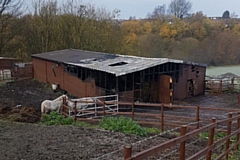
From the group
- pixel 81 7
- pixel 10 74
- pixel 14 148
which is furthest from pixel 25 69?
pixel 14 148

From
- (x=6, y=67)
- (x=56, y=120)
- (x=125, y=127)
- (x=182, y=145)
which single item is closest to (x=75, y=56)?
(x=6, y=67)

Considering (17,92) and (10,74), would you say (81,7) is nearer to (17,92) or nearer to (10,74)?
(10,74)

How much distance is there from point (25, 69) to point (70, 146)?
64.2ft

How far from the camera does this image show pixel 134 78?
15547 millimetres

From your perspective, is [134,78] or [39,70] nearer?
[134,78]

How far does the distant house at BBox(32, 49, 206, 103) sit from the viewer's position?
1522cm

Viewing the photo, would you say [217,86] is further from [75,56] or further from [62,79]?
[62,79]

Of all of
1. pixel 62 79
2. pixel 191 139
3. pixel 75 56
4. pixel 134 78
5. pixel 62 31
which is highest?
pixel 62 31

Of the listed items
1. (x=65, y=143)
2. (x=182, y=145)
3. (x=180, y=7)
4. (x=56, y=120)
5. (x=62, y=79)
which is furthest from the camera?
(x=180, y=7)

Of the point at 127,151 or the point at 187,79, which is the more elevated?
the point at 127,151

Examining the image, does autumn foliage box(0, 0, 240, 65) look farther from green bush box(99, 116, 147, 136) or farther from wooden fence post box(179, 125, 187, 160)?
wooden fence post box(179, 125, 187, 160)

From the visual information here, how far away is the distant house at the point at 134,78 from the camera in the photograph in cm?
1522

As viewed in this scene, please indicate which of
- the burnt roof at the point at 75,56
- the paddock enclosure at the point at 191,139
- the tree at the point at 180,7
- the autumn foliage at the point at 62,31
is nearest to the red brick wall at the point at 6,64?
the autumn foliage at the point at 62,31

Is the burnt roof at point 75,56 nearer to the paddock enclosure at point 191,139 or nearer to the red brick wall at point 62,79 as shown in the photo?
the red brick wall at point 62,79
